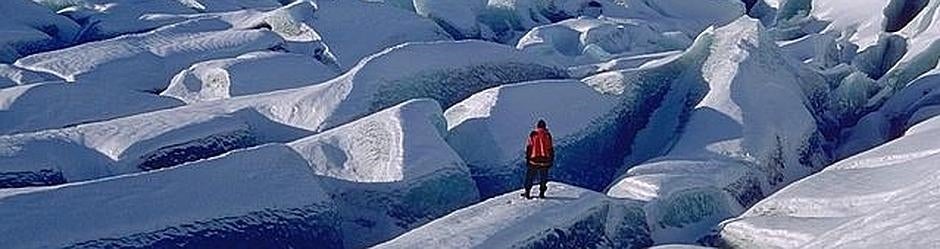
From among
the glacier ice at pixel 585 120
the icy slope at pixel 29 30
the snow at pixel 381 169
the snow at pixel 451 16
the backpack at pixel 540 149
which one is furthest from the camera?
the snow at pixel 451 16

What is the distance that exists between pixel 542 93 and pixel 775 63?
4.28 metres

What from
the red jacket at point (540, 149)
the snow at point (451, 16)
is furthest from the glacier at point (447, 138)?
the snow at point (451, 16)

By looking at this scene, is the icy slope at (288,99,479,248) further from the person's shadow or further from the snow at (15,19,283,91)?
the snow at (15,19,283,91)

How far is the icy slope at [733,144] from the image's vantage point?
1434cm

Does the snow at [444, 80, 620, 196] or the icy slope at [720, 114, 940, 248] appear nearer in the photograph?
the icy slope at [720, 114, 940, 248]

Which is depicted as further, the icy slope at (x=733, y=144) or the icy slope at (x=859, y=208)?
the icy slope at (x=733, y=144)

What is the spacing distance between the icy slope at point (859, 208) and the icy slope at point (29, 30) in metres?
16.7

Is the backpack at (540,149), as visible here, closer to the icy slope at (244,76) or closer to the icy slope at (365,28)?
the icy slope at (244,76)

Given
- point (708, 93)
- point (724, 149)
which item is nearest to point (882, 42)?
point (708, 93)

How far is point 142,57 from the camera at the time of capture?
23.1m

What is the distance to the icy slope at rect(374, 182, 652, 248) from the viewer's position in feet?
40.3

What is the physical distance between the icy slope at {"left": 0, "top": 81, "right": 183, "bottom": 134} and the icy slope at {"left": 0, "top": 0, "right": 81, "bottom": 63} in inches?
265

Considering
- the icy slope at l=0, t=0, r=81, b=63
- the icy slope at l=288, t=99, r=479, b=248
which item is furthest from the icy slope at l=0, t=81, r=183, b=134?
the icy slope at l=0, t=0, r=81, b=63

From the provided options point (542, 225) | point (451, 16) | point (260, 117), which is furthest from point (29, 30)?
point (542, 225)
